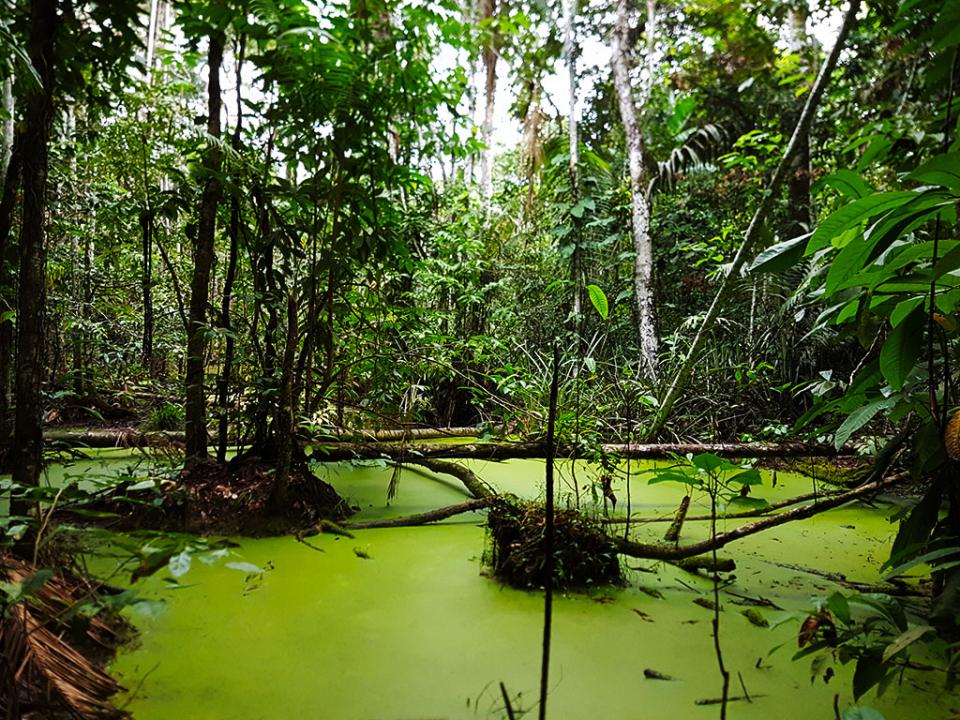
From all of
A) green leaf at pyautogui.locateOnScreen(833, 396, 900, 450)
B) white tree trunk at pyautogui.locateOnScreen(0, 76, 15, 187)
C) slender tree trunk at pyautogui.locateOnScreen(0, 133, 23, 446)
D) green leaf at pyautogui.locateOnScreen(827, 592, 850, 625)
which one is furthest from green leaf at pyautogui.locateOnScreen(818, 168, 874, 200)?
white tree trunk at pyautogui.locateOnScreen(0, 76, 15, 187)

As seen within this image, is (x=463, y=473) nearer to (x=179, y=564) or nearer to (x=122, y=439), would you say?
(x=122, y=439)

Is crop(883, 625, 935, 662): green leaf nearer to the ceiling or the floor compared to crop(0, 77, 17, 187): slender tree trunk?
nearer to the floor

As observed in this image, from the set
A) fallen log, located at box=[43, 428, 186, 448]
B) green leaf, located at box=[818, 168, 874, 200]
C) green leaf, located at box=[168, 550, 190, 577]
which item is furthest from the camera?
fallen log, located at box=[43, 428, 186, 448]

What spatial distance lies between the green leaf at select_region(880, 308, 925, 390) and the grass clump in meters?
0.87

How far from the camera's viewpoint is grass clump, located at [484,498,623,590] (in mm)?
1566

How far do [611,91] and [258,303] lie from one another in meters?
5.73

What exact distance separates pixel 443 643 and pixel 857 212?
119 cm

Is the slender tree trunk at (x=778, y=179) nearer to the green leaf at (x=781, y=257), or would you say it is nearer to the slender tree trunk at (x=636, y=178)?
the green leaf at (x=781, y=257)

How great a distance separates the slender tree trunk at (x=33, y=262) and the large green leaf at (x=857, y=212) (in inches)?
64.5

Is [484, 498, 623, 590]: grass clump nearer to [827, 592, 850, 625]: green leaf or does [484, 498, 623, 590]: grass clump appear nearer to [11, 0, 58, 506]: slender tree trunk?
[827, 592, 850, 625]: green leaf

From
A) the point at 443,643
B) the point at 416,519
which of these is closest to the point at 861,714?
the point at 443,643

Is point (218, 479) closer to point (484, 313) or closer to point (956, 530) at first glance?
point (956, 530)

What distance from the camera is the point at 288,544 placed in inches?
73.1

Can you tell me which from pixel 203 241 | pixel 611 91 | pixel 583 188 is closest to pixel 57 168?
pixel 203 241
